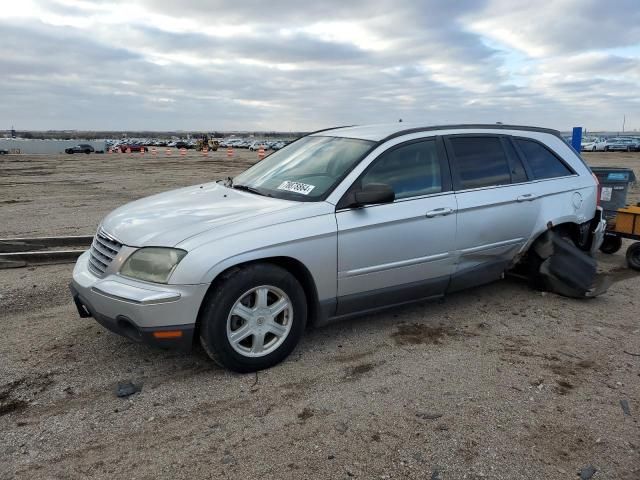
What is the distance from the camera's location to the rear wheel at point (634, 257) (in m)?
6.51

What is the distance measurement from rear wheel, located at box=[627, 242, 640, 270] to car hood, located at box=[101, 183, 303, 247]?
4.80 metres

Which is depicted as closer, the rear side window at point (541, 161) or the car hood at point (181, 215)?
the car hood at point (181, 215)

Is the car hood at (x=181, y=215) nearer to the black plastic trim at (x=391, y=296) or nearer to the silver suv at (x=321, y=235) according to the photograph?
the silver suv at (x=321, y=235)

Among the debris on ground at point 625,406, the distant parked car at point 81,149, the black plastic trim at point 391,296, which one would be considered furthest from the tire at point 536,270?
the distant parked car at point 81,149

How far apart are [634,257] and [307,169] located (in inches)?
179

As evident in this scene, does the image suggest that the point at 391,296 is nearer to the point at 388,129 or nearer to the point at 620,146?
the point at 388,129

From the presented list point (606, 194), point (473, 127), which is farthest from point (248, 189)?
point (606, 194)

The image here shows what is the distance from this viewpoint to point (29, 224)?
32.8ft

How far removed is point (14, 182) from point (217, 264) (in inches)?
767

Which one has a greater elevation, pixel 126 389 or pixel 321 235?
pixel 321 235

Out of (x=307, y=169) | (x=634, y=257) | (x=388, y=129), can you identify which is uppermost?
(x=388, y=129)

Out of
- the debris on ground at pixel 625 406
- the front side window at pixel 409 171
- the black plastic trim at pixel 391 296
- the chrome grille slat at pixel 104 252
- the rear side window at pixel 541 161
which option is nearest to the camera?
the debris on ground at pixel 625 406

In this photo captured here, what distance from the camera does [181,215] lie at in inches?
152

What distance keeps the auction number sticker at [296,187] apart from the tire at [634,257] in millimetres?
4617
